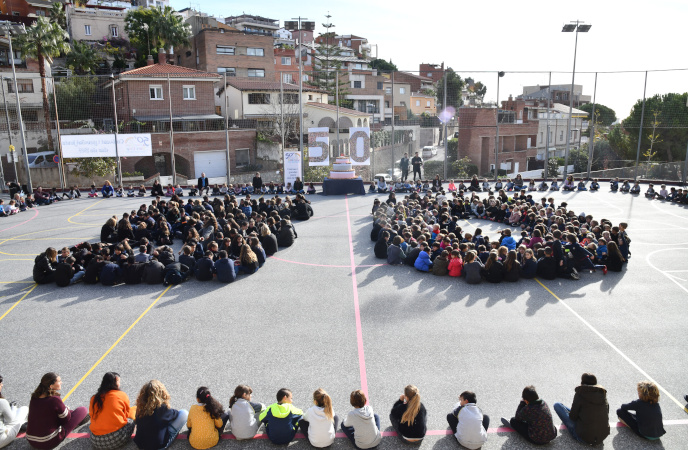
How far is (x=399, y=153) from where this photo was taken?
163 ft

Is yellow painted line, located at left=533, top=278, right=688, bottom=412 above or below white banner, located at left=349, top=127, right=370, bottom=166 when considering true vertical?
below

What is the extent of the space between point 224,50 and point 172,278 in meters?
47.4

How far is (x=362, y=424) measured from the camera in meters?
6.88

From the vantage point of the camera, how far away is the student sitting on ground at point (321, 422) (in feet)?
22.7

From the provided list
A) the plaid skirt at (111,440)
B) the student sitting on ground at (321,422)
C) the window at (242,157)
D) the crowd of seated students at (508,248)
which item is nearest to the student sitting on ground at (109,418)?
the plaid skirt at (111,440)

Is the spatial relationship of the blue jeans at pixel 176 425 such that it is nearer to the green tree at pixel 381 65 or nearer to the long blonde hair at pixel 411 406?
the long blonde hair at pixel 411 406

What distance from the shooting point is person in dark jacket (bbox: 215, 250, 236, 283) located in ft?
47.2

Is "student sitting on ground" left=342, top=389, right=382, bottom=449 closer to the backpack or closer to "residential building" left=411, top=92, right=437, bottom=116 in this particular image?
the backpack

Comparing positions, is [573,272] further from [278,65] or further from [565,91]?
[565,91]

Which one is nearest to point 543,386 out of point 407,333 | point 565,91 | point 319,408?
point 407,333

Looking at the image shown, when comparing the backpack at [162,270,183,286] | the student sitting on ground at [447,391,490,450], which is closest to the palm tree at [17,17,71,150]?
the backpack at [162,270,183,286]

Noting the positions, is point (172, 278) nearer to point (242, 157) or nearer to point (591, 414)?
point (591, 414)

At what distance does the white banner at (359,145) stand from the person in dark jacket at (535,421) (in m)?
26.1

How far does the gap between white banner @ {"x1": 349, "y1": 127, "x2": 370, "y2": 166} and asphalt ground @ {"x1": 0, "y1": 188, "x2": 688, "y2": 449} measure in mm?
16553
